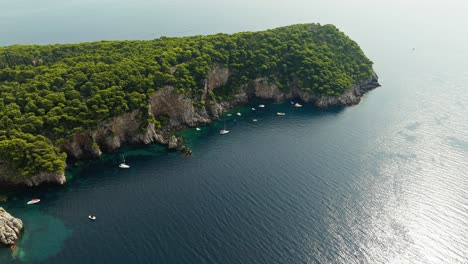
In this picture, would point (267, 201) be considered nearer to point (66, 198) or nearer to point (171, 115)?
point (66, 198)

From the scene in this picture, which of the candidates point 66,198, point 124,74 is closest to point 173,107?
point 124,74

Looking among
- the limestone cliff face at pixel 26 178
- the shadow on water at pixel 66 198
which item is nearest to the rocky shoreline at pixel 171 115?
the limestone cliff face at pixel 26 178

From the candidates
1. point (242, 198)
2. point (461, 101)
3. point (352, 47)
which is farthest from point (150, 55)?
point (461, 101)

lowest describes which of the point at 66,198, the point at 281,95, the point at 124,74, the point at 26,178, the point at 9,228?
the point at 9,228

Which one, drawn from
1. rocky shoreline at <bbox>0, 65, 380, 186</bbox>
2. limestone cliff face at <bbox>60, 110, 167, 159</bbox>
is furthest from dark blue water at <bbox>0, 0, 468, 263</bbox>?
rocky shoreline at <bbox>0, 65, 380, 186</bbox>

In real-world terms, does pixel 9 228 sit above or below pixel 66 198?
below

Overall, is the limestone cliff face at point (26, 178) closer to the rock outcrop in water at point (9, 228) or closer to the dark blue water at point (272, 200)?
the dark blue water at point (272, 200)

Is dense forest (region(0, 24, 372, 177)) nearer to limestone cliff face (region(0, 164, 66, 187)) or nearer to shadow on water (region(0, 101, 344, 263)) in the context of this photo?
limestone cliff face (region(0, 164, 66, 187))

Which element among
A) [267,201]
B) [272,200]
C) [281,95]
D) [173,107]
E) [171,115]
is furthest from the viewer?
[281,95]
